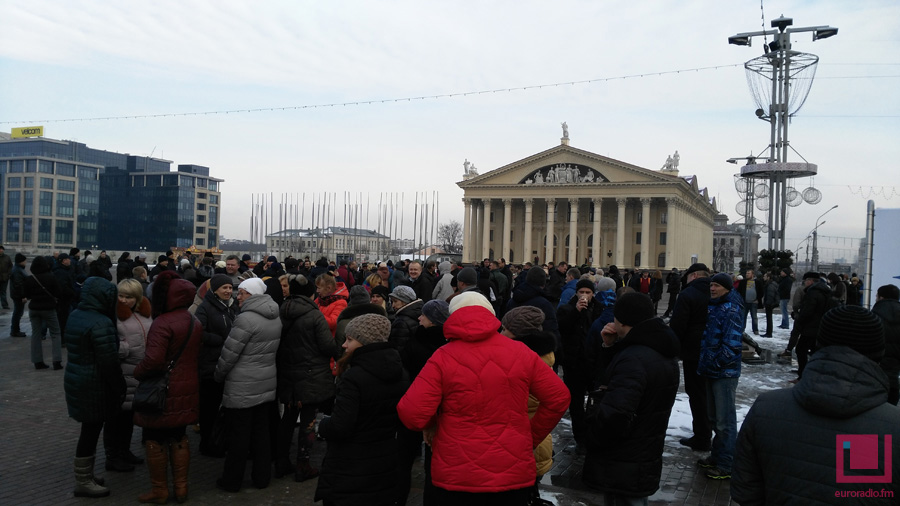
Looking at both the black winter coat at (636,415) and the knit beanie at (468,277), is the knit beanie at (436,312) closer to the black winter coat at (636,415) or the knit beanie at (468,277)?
the black winter coat at (636,415)

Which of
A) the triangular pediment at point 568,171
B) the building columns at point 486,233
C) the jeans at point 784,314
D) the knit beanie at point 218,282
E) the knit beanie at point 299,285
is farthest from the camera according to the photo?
the building columns at point 486,233

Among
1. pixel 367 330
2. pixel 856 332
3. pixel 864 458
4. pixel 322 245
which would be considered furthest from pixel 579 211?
pixel 864 458

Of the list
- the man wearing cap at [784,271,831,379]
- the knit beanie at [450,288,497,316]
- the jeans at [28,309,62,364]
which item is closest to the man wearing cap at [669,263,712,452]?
the knit beanie at [450,288,497,316]

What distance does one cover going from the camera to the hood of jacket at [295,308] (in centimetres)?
586

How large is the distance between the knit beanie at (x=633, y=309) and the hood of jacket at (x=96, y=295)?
14.5 feet

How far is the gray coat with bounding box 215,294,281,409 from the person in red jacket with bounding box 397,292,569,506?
2.66 m

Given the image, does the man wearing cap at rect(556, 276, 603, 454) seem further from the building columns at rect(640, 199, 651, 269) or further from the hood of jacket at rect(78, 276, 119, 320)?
the building columns at rect(640, 199, 651, 269)

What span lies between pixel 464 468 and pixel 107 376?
3.85 m

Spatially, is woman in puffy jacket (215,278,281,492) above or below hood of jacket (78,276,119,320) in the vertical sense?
below

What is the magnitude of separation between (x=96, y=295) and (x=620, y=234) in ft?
195

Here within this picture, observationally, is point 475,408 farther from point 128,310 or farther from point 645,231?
point 645,231

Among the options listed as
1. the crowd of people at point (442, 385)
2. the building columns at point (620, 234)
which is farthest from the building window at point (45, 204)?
the crowd of people at point (442, 385)

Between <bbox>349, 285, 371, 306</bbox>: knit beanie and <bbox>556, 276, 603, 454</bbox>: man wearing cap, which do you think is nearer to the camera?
<bbox>349, 285, 371, 306</bbox>: knit beanie

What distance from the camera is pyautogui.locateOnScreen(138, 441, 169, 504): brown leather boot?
516 cm
